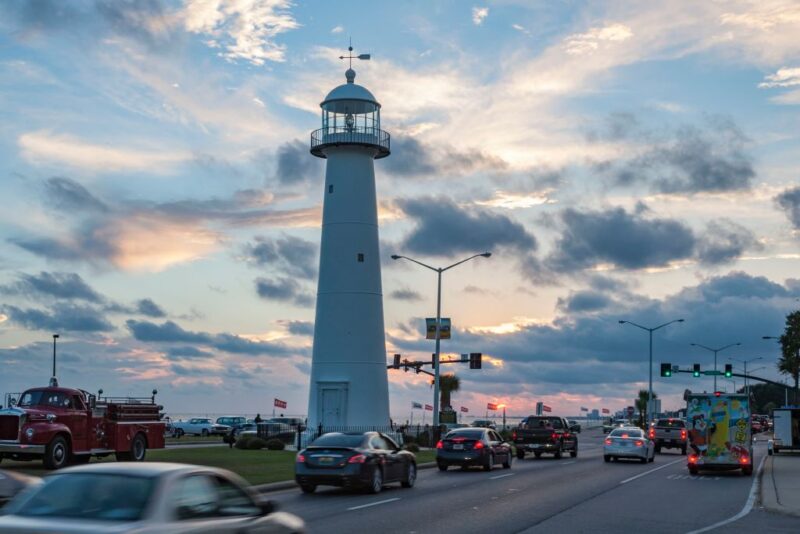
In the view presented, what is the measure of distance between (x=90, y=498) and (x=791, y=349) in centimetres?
10466

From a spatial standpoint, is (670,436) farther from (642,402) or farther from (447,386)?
(642,402)

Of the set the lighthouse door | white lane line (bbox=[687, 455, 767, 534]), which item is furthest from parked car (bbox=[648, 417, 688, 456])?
white lane line (bbox=[687, 455, 767, 534])

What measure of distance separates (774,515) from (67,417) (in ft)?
60.5

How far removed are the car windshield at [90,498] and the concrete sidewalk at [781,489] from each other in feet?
49.8

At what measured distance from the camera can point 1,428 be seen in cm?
2703

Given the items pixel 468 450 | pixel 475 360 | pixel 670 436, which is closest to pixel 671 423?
pixel 670 436

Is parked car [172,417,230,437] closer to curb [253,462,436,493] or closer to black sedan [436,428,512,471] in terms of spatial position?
black sedan [436,428,512,471]

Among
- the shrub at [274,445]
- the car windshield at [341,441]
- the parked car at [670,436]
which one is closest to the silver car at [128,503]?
the car windshield at [341,441]

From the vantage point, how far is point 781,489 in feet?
84.7

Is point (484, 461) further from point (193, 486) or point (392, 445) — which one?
point (193, 486)

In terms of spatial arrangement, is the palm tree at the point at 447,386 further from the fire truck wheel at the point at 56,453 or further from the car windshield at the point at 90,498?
the car windshield at the point at 90,498

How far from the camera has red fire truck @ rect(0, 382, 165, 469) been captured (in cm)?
2706

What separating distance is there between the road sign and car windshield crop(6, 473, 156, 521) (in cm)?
4494

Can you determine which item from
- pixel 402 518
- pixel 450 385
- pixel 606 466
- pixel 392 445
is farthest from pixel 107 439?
pixel 450 385
